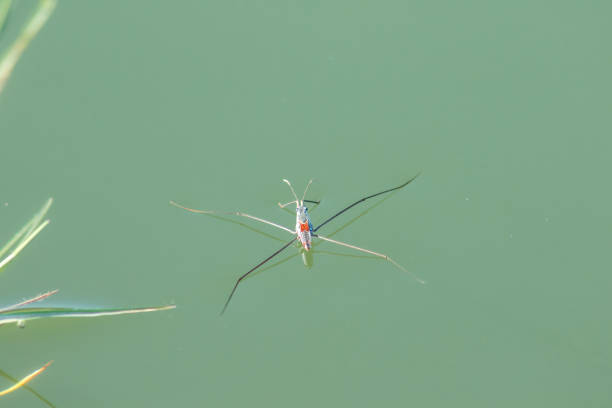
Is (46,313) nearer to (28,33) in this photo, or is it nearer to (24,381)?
(24,381)

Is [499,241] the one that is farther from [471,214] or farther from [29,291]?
[29,291]

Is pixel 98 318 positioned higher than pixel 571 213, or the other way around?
pixel 571 213

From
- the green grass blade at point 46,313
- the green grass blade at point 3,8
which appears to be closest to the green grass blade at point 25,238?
the green grass blade at point 46,313

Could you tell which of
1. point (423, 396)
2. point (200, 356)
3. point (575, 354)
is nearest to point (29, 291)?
point (200, 356)

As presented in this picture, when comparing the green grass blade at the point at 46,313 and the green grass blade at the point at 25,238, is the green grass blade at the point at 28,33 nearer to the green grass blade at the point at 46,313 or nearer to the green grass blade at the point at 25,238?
the green grass blade at the point at 25,238

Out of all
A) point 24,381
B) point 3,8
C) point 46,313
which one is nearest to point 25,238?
point 46,313

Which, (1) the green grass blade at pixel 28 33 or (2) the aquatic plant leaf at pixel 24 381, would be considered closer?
(1) the green grass blade at pixel 28 33

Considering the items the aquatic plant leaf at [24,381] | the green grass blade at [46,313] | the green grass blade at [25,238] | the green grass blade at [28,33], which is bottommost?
the aquatic plant leaf at [24,381]

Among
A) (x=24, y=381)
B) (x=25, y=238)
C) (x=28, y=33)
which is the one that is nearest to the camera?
(x=28, y=33)

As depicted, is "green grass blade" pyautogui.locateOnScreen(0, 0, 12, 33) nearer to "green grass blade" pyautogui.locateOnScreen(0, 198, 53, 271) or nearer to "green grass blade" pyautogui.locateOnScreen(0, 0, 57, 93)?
"green grass blade" pyautogui.locateOnScreen(0, 0, 57, 93)

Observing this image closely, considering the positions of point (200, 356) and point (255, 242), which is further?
point (255, 242)

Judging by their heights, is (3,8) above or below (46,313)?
above
